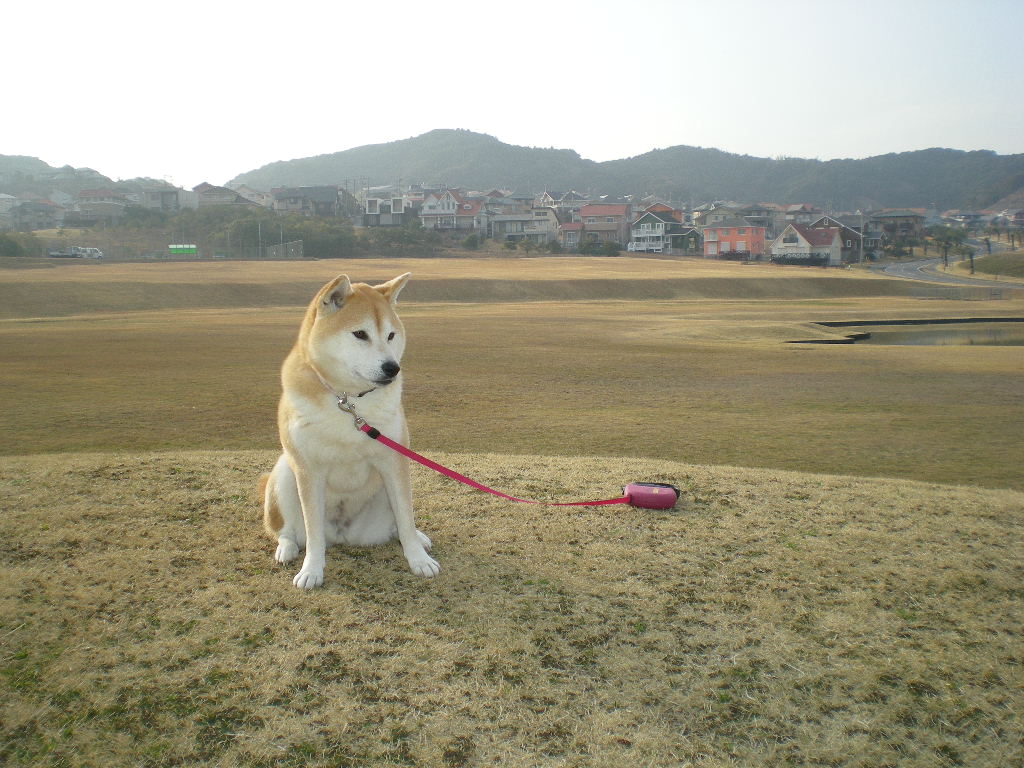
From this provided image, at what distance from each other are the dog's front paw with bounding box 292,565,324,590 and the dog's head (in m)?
1.34

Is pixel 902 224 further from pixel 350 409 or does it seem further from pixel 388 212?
pixel 350 409

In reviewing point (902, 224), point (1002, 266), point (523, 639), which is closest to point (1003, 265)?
point (1002, 266)

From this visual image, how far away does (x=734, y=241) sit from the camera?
103 metres

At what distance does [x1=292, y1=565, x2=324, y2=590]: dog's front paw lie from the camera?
505 centimetres

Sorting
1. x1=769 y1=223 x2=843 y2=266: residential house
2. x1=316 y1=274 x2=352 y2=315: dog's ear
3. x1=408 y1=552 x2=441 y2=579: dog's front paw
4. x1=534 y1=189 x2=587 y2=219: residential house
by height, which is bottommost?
x1=408 y1=552 x2=441 y2=579: dog's front paw

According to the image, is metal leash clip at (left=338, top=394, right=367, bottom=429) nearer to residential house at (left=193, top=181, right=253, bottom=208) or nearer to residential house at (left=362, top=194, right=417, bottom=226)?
residential house at (left=362, top=194, right=417, bottom=226)

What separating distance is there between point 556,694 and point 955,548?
377 centimetres

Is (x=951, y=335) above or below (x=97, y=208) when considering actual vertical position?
Result: below

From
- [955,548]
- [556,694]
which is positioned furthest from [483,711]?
[955,548]

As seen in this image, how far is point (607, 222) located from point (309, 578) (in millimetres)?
110687

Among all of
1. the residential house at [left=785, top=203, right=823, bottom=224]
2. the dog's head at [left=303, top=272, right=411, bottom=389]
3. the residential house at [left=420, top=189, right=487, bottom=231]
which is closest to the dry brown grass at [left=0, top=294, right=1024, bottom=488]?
the dog's head at [left=303, top=272, right=411, bottom=389]

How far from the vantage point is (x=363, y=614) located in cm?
471

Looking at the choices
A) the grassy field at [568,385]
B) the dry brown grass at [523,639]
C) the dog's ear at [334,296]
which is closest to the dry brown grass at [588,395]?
the grassy field at [568,385]

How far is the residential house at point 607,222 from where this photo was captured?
110 m
